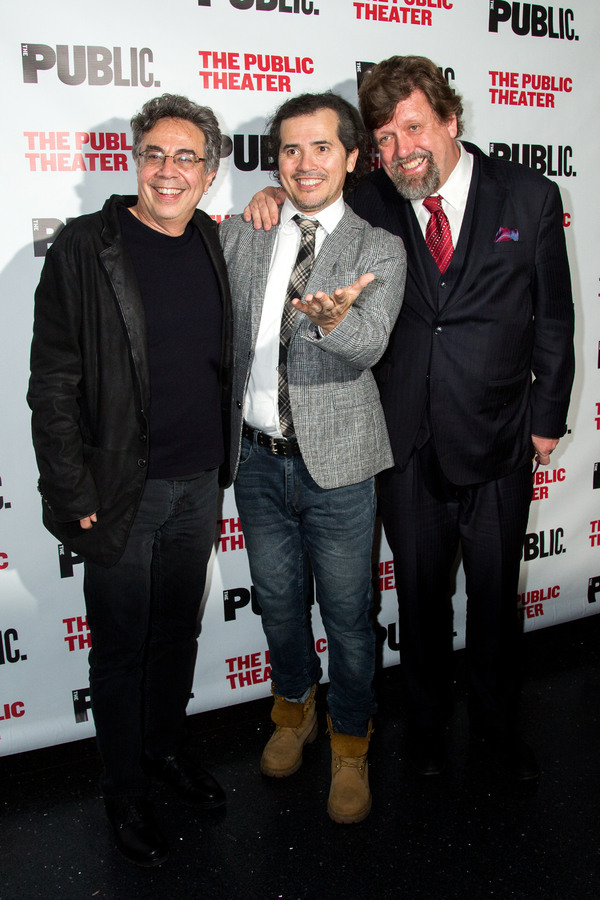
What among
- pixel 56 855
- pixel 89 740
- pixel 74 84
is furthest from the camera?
pixel 89 740

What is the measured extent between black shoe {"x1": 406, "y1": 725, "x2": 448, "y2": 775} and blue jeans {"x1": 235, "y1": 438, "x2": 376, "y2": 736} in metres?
0.25

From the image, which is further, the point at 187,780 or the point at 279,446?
the point at 187,780

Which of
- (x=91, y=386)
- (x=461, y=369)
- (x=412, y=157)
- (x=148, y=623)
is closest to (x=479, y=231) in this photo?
(x=412, y=157)

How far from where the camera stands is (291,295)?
6.00 feet

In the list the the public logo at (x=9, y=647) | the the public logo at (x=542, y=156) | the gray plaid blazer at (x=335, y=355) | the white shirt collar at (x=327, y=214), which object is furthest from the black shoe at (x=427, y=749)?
the the public logo at (x=542, y=156)

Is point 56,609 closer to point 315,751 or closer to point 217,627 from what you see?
point 217,627

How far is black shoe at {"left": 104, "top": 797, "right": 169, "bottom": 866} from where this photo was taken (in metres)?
1.88

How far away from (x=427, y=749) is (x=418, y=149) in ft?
6.02

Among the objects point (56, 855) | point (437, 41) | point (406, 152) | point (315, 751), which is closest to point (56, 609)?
point (56, 855)

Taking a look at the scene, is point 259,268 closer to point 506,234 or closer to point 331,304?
point 331,304

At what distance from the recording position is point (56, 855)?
195 cm

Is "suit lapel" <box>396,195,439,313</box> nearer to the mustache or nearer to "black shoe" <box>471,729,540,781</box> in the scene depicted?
the mustache

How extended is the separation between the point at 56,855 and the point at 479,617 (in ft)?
4.65

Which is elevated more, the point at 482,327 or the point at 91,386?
the point at 482,327
